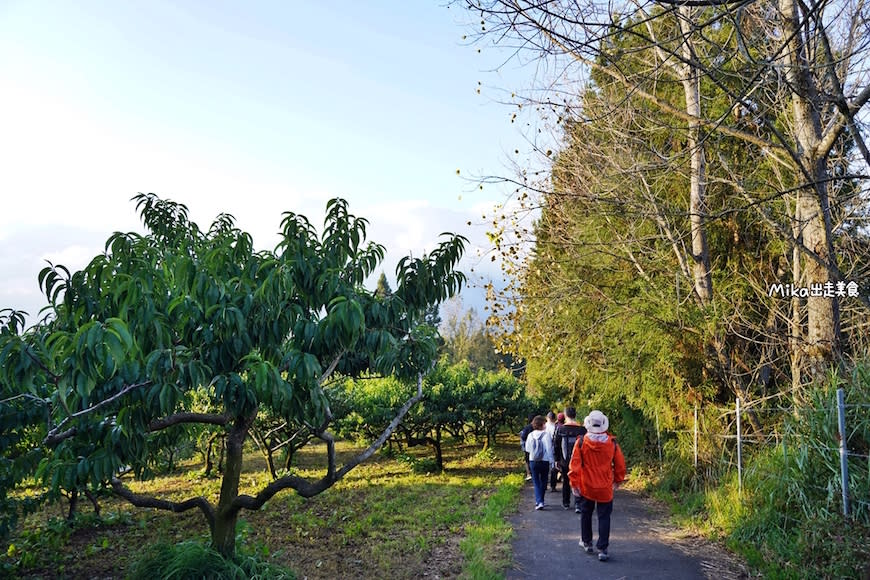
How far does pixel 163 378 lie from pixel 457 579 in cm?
369

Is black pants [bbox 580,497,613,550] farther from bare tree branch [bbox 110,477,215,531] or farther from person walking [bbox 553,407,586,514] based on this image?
bare tree branch [bbox 110,477,215,531]

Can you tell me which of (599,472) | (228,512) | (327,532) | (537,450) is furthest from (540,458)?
(228,512)

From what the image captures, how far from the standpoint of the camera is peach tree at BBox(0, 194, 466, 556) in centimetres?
404

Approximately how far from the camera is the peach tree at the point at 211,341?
404 cm

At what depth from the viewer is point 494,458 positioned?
15438mm

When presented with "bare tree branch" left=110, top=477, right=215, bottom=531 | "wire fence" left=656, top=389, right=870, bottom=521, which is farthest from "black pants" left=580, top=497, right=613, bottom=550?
"bare tree branch" left=110, top=477, right=215, bottom=531

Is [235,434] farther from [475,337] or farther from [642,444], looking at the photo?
[475,337]

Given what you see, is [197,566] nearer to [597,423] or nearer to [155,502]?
[155,502]

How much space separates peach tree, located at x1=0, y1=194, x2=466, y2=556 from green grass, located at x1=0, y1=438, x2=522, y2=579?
132 cm

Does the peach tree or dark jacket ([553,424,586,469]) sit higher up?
the peach tree

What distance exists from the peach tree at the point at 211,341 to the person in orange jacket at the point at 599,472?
7.37 ft

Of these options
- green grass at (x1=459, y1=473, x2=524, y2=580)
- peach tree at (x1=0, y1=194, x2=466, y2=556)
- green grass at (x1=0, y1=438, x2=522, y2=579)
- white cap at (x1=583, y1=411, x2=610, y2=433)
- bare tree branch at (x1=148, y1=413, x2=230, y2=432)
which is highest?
peach tree at (x1=0, y1=194, x2=466, y2=556)

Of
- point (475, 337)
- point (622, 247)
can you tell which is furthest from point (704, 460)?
point (475, 337)

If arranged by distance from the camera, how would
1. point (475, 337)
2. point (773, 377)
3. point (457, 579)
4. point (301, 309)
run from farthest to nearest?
point (475, 337)
point (773, 377)
point (457, 579)
point (301, 309)
